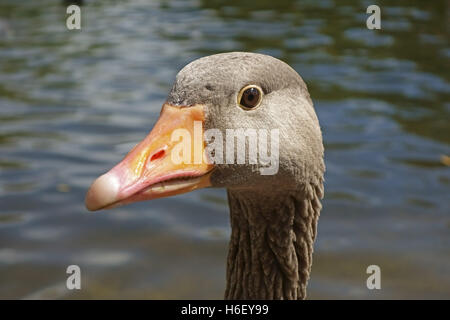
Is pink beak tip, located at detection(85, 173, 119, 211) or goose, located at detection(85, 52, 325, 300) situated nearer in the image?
pink beak tip, located at detection(85, 173, 119, 211)

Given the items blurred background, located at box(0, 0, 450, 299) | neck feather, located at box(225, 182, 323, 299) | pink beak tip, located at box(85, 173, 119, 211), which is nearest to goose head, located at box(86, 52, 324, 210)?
pink beak tip, located at box(85, 173, 119, 211)

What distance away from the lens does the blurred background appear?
5.13 meters

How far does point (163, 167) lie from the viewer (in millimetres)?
2539

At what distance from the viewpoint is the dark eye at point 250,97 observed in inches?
108

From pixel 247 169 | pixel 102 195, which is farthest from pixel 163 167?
pixel 247 169

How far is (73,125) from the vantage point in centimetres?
793

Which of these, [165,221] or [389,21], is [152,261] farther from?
[389,21]

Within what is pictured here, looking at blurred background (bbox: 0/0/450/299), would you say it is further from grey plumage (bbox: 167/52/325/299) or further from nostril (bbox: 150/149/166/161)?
nostril (bbox: 150/149/166/161)

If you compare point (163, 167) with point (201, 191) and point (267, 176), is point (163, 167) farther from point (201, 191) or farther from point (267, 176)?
point (201, 191)

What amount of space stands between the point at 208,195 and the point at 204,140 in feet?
12.4

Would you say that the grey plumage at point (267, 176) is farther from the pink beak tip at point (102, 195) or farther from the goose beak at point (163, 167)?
the pink beak tip at point (102, 195)

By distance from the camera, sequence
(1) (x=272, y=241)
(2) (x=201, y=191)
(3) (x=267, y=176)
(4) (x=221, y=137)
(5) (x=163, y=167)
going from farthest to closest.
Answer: (2) (x=201, y=191)
(1) (x=272, y=241)
(3) (x=267, y=176)
(4) (x=221, y=137)
(5) (x=163, y=167)

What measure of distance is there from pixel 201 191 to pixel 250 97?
3825 mm

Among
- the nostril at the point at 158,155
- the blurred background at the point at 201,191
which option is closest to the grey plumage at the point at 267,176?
the nostril at the point at 158,155
